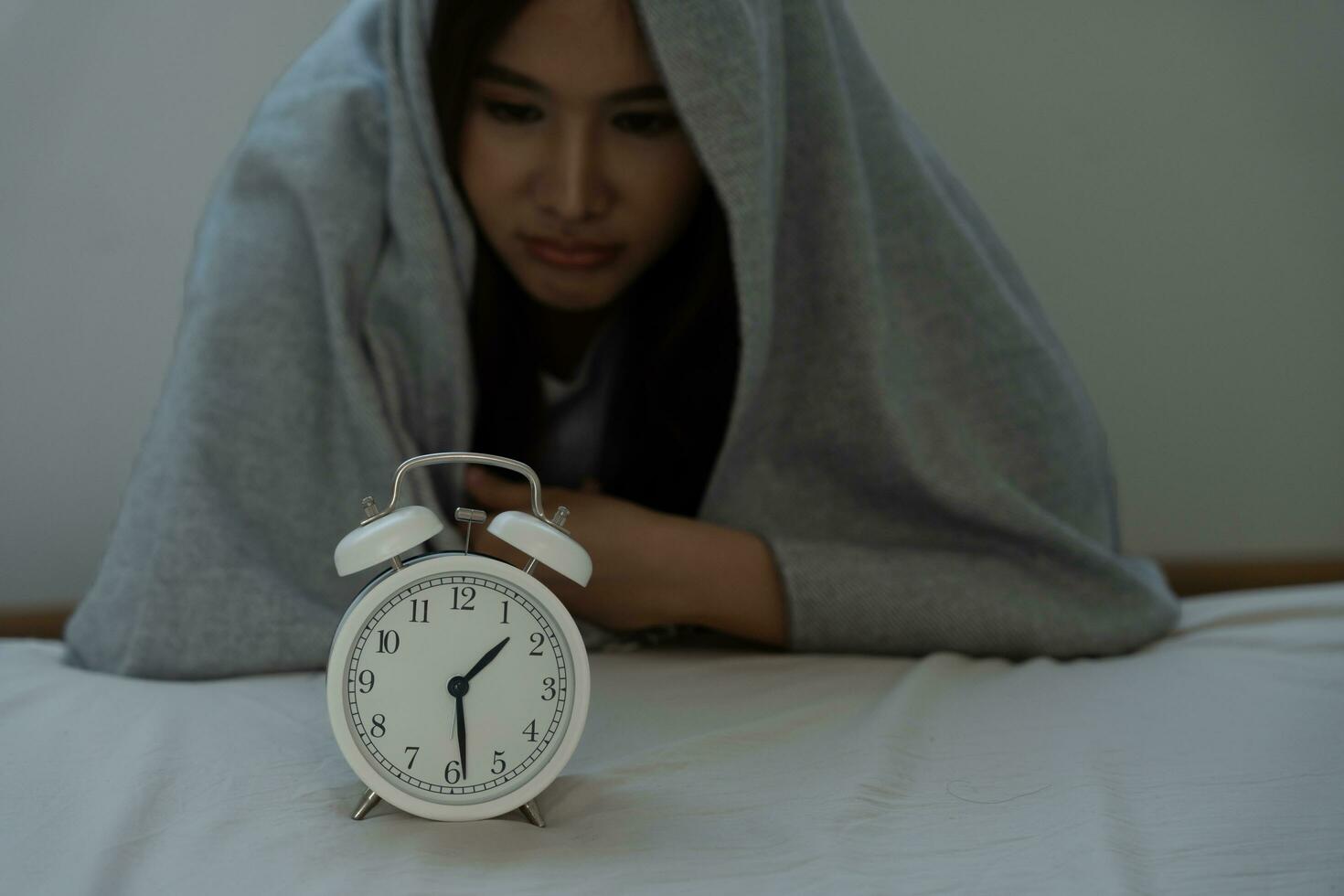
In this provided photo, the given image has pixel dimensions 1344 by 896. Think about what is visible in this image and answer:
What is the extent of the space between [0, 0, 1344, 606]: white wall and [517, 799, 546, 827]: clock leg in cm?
101

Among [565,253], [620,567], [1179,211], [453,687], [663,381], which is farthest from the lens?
[1179,211]

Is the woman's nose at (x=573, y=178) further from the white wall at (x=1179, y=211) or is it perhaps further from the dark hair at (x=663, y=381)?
the white wall at (x=1179, y=211)

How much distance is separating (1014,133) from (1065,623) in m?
0.82

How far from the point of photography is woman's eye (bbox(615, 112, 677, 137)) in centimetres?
103

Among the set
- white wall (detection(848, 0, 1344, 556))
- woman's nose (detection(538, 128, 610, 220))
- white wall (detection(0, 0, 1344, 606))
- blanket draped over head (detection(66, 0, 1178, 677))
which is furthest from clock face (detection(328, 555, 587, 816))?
white wall (detection(848, 0, 1344, 556))

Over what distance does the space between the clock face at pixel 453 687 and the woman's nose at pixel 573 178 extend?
19.3 inches

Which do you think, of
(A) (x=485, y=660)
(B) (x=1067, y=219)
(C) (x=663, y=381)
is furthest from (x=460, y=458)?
(B) (x=1067, y=219)

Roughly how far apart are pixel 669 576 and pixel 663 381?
11.0 inches

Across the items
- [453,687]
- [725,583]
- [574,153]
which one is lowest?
[725,583]

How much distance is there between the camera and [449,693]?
22.9 inches

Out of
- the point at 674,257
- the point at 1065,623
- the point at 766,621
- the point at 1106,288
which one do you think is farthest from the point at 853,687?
the point at 1106,288

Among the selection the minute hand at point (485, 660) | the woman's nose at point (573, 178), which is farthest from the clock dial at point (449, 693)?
the woman's nose at point (573, 178)

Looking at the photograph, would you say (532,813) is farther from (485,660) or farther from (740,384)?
(740,384)

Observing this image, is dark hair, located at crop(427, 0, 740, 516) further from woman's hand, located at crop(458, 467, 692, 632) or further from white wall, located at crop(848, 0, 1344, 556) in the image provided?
white wall, located at crop(848, 0, 1344, 556)
